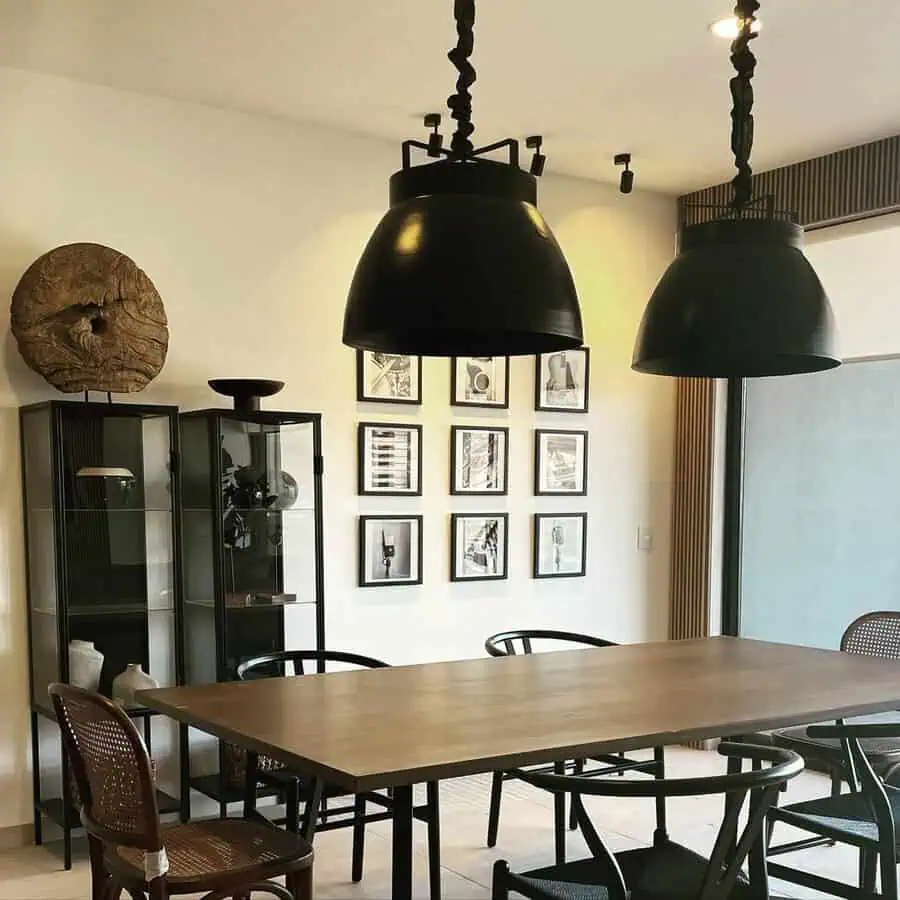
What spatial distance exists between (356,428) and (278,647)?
0.99m

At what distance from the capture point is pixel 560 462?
5.29 meters

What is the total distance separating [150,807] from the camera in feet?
7.45

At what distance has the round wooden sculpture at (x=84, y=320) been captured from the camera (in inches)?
147

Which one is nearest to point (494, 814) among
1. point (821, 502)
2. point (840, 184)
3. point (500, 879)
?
point (500, 879)

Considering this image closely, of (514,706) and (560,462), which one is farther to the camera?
(560,462)

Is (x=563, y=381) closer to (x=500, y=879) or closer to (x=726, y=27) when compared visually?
(x=726, y=27)

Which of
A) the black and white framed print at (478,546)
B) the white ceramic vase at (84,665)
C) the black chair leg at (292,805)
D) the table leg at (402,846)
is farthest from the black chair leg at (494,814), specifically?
the table leg at (402,846)

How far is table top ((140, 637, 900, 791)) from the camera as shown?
2.13m

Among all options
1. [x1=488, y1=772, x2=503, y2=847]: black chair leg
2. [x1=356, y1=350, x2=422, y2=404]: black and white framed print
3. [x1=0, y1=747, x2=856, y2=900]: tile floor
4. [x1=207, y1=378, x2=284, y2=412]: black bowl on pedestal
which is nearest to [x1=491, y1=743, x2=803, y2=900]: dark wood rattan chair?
[x1=0, y1=747, x2=856, y2=900]: tile floor

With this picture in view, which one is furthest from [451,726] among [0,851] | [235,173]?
[235,173]

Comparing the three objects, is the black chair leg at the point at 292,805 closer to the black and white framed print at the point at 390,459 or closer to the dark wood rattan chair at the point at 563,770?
the dark wood rattan chair at the point at 563,770

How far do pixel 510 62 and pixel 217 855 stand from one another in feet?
8.98

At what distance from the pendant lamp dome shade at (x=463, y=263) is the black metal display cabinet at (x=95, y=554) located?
1.99 m

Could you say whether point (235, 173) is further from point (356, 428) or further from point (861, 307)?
point (861, 307)
